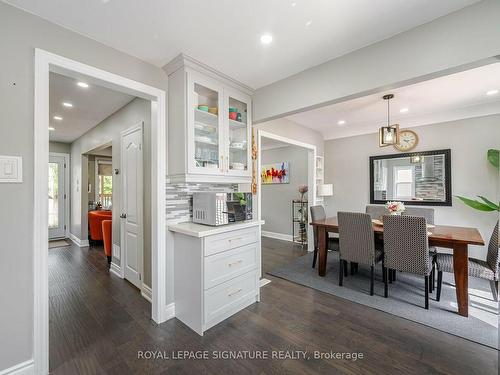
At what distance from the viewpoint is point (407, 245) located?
8.05 ft

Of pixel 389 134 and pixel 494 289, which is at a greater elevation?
pixel 389 134

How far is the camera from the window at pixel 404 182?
411 centimetres

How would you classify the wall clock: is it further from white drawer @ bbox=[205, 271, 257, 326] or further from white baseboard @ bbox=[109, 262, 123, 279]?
white baseboard @ bbox=[109, 262, 123, 279]

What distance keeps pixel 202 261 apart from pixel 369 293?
215cm

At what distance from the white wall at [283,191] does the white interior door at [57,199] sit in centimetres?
538

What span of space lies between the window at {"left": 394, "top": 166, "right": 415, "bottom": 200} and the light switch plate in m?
5.18

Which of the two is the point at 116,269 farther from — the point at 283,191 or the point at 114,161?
the point at 283,191

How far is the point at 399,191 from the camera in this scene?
13.9ft

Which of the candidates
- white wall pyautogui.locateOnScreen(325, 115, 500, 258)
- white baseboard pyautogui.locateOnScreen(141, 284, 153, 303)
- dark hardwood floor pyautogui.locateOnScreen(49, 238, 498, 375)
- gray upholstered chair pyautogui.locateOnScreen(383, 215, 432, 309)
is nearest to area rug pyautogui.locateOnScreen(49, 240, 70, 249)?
dark hardwood floor pyautogui.locateOnScreen(49, 238, 498, 375)

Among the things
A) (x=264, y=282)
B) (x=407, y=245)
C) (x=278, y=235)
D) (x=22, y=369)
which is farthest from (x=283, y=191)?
(x=22, y=369)

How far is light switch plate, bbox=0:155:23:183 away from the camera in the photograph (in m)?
1.42

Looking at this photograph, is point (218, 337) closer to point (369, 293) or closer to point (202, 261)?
point (202, 261)

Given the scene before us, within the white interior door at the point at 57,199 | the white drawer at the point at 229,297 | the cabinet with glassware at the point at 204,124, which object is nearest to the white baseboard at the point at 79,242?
the white interior door at the point at 57,199

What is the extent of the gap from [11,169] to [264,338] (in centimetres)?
226
